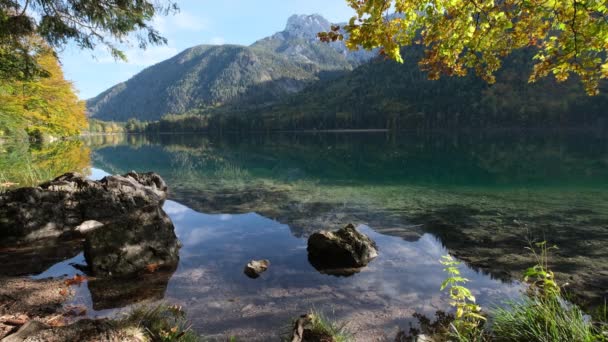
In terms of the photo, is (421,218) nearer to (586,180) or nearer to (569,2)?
(569,2)

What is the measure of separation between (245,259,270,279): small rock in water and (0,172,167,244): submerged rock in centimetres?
391

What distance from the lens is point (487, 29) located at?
21.2 ft

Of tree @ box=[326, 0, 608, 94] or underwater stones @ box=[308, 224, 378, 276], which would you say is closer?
tree @ box=[326, 0, 608, 94]

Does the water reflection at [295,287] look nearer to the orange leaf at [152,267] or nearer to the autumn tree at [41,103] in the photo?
the orange leaf at [152,267]

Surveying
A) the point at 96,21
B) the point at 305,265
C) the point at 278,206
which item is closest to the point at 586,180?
the point at 278,206

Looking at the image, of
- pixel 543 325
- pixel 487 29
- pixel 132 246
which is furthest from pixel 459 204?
pixel 132 246

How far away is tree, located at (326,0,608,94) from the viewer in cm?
528

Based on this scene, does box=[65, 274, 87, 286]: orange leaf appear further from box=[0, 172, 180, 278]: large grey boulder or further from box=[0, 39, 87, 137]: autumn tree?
box=[0, 39, 87, 137]: autumn tree

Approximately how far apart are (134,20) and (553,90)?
20089 centimetres

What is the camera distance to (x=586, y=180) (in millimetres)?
25375

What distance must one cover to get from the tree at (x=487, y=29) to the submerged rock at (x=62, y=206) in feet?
29.0

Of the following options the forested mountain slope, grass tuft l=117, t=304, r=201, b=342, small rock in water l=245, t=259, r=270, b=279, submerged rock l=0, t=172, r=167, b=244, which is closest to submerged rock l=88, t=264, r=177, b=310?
grass tuft l=117, t=304, r=201, b=342

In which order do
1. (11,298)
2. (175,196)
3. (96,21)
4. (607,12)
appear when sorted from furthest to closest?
(175,196), (96,21), (11,298), (607,12)

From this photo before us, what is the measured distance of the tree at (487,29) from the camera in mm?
5277
